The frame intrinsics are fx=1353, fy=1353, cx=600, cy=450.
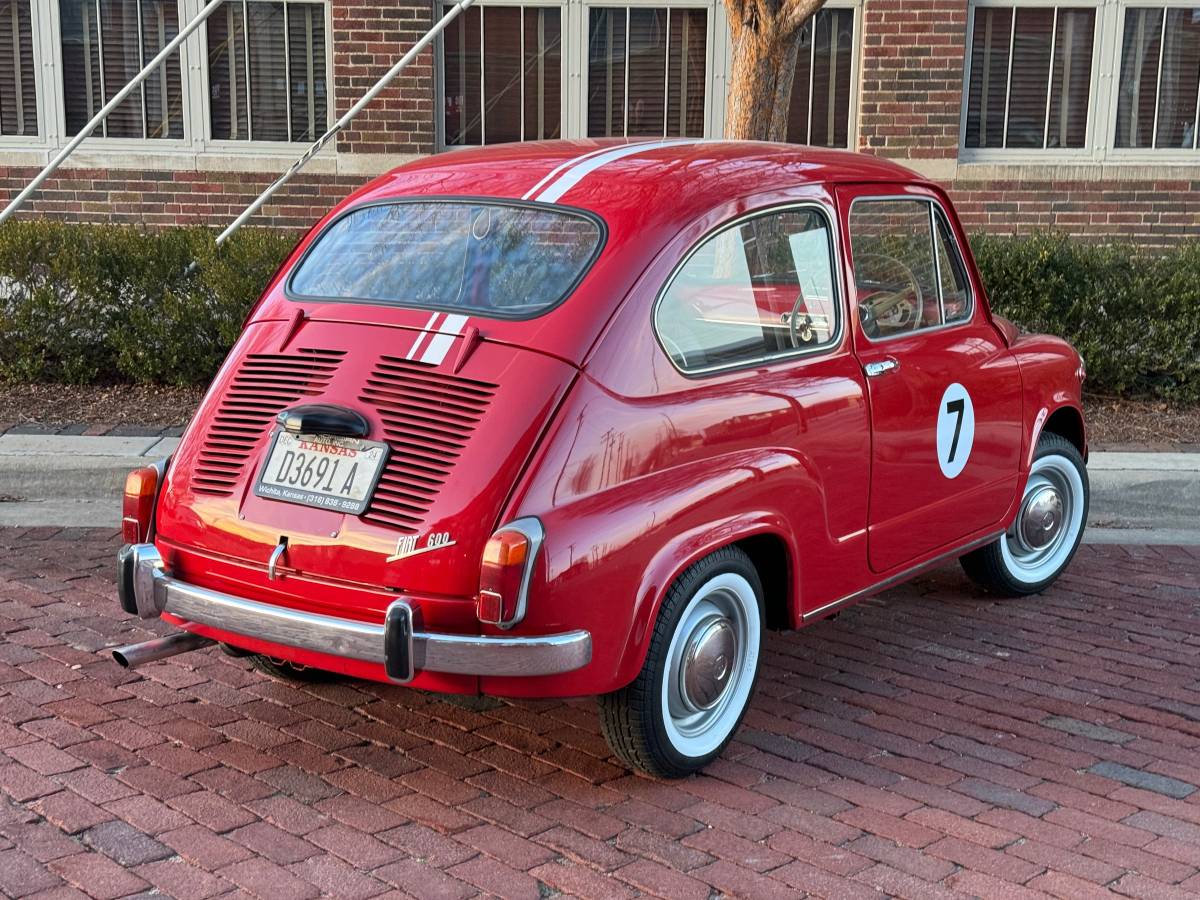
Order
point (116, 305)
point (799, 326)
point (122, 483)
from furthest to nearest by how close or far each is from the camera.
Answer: point (116, 305) < point (122, 483) < point (799, 326)

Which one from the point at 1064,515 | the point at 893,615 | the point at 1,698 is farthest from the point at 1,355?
the point at 1064,515

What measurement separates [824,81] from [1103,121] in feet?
8.32

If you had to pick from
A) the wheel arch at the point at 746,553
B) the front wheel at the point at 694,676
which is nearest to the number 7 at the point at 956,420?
the wheel arch at the point at 746,553

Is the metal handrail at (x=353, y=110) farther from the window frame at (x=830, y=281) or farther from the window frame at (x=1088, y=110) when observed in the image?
the window frame at (x=830, y=281)

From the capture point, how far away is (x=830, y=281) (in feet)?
14.7

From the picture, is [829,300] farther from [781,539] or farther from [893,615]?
[893,615]

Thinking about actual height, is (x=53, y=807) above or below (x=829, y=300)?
below

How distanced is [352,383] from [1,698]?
168 centimetres

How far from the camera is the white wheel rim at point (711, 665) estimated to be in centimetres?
388

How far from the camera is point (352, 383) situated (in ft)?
12.8

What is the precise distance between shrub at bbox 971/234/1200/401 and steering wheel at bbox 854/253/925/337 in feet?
→ 11.4

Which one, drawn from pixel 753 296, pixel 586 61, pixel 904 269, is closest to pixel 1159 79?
pixel 586 61

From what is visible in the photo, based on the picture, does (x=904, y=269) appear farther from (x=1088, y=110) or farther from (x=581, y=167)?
(x=1088, y=110)

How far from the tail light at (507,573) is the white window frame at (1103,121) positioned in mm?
9641
